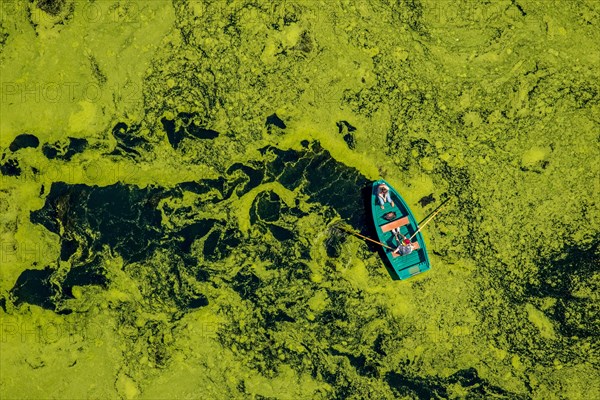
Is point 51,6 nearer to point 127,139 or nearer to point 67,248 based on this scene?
point 127,139

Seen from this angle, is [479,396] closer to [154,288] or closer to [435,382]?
[435,382]

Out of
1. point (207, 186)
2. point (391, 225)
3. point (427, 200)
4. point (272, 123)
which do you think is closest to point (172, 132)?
point (207, 186)

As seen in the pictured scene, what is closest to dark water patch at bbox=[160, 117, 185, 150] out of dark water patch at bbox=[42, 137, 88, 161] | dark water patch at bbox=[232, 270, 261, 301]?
dark water patch at bbox=[42, 137, 88, 161]

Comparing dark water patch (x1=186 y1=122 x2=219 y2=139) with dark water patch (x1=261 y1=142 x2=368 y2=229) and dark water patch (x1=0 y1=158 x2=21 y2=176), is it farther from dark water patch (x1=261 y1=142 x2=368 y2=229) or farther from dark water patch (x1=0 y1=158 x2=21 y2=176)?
dark water patch (x1=0 y1=158 x2=21 y2=176)

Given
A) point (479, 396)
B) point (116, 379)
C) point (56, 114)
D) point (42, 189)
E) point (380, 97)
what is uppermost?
point (380, 97)

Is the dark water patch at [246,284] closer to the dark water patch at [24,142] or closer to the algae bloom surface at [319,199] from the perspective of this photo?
the algae bloom surface at [319,199]

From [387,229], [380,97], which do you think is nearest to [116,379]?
[387,229]
